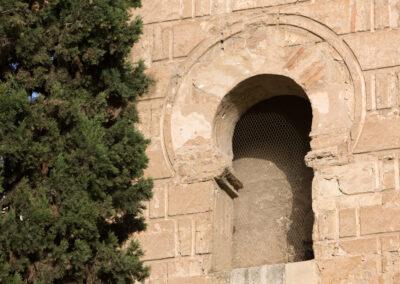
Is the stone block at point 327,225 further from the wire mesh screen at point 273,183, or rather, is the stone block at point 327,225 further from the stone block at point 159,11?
the stone block at point 159,11

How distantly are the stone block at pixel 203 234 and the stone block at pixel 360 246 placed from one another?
3.67 feet

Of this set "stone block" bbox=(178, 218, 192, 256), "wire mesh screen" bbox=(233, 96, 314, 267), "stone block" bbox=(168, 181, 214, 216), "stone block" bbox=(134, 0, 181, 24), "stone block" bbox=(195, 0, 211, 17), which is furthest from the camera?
"stone block" bbox=(134, 0, 181, 24)

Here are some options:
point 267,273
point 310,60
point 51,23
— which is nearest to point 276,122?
point 310,60

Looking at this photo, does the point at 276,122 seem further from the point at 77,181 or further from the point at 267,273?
the point at 77,181

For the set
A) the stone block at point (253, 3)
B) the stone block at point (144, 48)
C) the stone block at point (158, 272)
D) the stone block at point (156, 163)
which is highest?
the stone block at point (253, 3)

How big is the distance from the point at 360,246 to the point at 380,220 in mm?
260

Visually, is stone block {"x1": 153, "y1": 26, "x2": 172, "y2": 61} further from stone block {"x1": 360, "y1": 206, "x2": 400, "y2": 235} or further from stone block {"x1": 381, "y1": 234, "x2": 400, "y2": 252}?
stone block {"x1": 381, "y1": 234, "x2": 400, "y2": 252}

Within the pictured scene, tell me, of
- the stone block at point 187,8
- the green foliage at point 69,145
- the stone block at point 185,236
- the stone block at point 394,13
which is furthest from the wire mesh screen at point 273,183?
the green foliage at point 69,145

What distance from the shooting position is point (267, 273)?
1250cm

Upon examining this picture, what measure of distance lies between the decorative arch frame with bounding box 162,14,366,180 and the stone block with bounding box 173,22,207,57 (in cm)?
7

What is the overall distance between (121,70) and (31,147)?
133cm

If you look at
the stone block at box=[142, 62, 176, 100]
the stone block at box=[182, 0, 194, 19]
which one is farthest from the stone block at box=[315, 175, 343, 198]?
the stone block at box=[182, 0, 194, 19]

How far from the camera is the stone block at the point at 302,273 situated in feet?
40.3

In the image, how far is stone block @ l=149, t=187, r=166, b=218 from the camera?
13.0m
